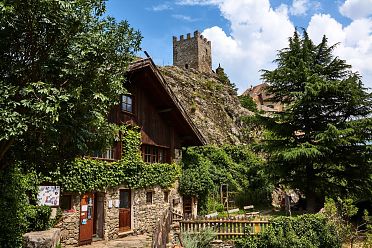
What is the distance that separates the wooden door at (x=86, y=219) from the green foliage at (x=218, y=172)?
6302 millimetres

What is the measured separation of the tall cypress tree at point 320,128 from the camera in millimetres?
15344

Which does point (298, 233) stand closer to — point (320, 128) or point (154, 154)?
point (320, 128)

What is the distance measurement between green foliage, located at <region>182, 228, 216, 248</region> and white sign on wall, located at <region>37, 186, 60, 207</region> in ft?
15.7

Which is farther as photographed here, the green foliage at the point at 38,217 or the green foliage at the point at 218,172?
the green foliage at the point at 218,172

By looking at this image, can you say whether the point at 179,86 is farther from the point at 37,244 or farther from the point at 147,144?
the point at 37,244

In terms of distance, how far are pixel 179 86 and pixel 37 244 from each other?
22688 millimetres

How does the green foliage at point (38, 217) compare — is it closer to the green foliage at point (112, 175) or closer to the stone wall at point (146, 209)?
the green foliage at point (112, 175)

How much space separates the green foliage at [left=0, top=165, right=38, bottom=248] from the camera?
7824 millimetres

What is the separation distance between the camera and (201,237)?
12383mm

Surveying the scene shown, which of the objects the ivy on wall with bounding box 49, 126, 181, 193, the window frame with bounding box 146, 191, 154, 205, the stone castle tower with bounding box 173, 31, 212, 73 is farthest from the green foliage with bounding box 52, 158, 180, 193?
the stone castle tower with bounding box 173, 31, 212, 73

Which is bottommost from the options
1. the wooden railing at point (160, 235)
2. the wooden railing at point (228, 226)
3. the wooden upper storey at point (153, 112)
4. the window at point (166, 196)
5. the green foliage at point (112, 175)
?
the wooden railing at point (228, 226)

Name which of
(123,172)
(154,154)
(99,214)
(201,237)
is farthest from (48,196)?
(154,154)

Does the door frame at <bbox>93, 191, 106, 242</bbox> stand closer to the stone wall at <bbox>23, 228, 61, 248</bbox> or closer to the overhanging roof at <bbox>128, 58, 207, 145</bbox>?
the stone wall at <bbox>23, 228, 61, 248</bbox>

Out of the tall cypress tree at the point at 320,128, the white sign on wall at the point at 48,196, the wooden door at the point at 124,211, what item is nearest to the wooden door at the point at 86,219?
the wooden door at the point at 124,211
